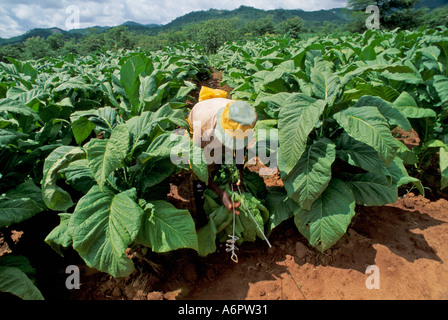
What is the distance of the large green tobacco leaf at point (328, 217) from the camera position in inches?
75.9

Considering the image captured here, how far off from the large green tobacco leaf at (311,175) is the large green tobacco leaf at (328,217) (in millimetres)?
151

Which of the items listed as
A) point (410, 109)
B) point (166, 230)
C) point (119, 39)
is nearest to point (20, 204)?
point (166, 230)

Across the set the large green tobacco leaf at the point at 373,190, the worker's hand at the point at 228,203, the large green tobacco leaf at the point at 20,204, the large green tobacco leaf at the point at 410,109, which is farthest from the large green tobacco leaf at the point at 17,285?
the large green tobacco leaf at the point at 410,109

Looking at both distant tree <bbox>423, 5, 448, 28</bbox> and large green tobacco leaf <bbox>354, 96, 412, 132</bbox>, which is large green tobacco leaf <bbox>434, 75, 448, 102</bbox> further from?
distant tree <bbox>423, 5, 448, 28</bbox>

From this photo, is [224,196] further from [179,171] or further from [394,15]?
[394,15]

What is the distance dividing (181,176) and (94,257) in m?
1.92

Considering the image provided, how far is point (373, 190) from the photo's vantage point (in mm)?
2107

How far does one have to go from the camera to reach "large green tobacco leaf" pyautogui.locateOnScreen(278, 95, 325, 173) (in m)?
1.78

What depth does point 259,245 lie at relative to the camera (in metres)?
2.36

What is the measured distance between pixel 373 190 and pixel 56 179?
2475mm

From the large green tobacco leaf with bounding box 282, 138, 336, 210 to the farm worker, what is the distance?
467mm

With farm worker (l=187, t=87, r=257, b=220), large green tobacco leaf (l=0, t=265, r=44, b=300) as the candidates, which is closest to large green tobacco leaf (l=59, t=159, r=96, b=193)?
large green tobacco leaf (l=0, t=265, r=44, b=300)

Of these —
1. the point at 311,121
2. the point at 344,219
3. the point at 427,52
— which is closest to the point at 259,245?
the point at 344,219

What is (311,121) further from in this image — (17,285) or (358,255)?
(17,285)
